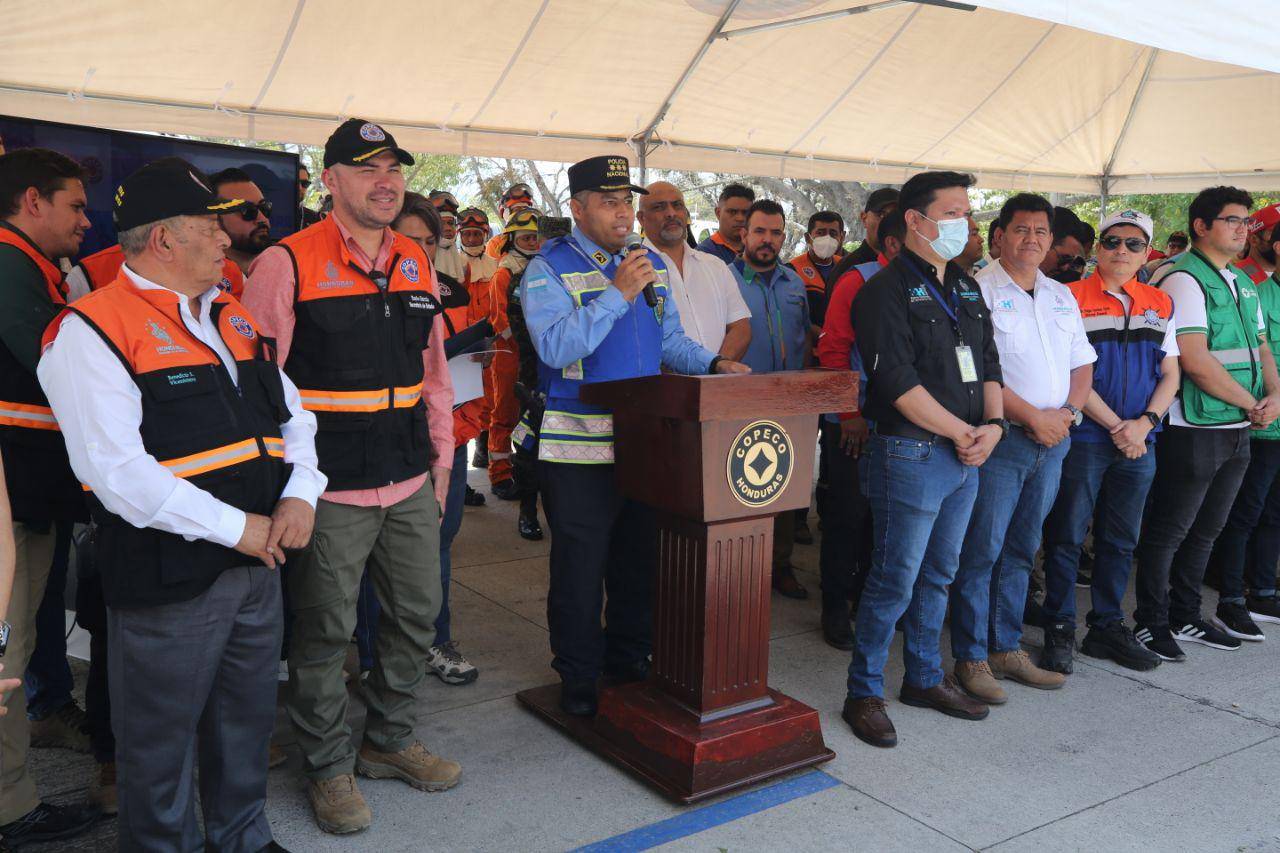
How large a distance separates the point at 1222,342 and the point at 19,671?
16.3 ft

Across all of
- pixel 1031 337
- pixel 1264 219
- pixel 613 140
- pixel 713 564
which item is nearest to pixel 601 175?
pixel 713 564

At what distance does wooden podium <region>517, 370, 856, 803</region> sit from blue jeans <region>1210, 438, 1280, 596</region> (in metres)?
2.97

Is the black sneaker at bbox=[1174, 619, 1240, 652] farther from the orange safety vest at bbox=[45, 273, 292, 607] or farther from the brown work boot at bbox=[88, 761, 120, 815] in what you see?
the brown work boot at bbox=[88, 761, 120, 815]

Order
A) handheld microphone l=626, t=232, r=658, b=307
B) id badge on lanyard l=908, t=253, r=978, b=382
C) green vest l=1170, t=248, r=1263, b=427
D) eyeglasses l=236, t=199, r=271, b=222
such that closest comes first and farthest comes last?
1. eyeglasses l=236, t=199, r=271, b=222
2. handheld microphone l=626, t=232, r=658, b=307
3. id badge on lanyard l=908, t=253, r=978, b=382
4. green vest l=1170, t=248, r=1263, b=427

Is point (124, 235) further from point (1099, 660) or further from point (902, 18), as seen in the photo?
point (902, 18)

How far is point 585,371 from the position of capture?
3.41 meters

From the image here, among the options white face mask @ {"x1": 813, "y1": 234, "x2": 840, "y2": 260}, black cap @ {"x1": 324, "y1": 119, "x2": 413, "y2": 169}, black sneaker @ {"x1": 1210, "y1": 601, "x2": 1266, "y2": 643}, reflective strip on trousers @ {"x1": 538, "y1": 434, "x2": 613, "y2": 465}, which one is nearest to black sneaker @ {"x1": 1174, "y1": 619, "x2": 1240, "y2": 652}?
black sneaker @ {"x1": 1210, "y1": 601, "x2": 1266, "y2": 643}

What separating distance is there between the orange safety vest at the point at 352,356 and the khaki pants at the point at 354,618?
15cm

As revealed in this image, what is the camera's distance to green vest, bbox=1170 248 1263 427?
177 inches

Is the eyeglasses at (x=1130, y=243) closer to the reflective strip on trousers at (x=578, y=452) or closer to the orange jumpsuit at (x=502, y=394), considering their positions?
the reflective strip on trousers at (x=578, y=452)

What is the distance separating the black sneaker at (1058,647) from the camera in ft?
14.0

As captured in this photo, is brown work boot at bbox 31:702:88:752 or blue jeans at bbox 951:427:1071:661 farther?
blue jeans at bbox 951:427:1071:661

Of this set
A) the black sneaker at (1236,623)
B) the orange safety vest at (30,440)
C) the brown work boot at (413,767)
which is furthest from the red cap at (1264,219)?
the orange safety vest at (30,440)

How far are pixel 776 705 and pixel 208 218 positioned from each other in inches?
89.8
